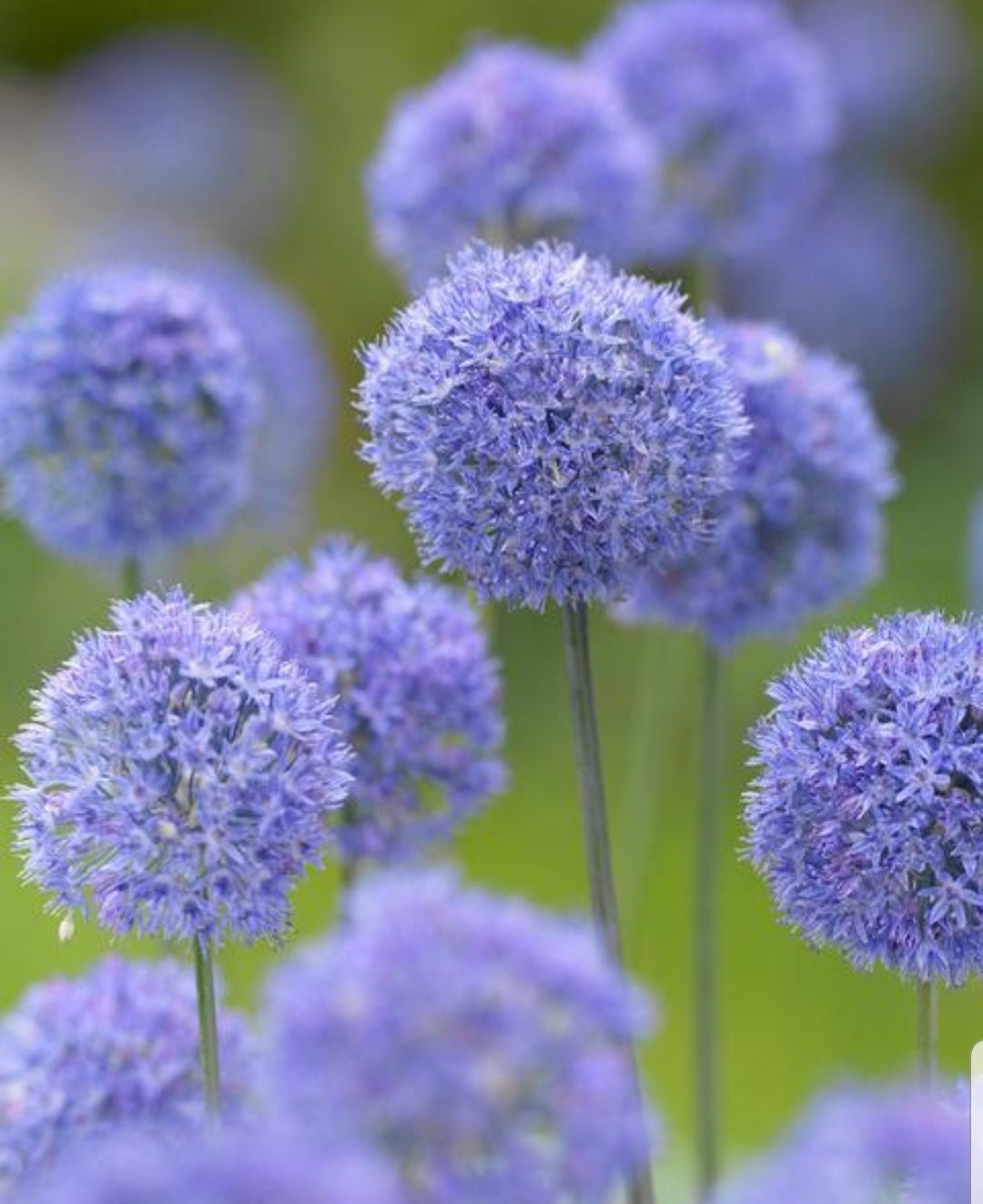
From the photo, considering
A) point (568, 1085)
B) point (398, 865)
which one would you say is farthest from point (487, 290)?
point (568, 1085)

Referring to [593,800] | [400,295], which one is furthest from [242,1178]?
[400,295]

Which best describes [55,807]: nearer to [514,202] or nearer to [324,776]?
[324,776]

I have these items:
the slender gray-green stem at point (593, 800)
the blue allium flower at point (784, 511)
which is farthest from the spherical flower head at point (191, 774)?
the blue allium flower at point (784, 511)

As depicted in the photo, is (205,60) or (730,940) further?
(205,60)

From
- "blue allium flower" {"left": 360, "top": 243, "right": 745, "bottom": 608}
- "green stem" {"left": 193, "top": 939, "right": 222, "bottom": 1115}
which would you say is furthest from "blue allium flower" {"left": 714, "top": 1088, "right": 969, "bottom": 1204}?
"blue allium flower" {"left": 360, "top": 243, "right": 745, "bottom": 608}

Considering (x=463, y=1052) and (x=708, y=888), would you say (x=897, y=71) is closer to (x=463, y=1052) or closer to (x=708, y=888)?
(x=708, y=888)
